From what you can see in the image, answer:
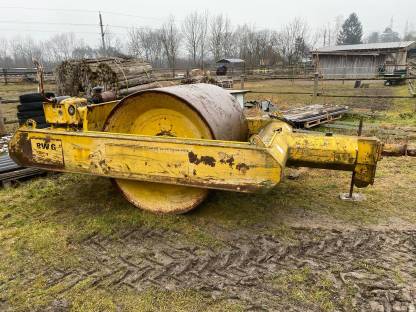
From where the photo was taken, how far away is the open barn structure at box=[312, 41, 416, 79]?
28456 millimetres

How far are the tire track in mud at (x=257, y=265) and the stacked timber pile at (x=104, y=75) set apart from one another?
735 cm

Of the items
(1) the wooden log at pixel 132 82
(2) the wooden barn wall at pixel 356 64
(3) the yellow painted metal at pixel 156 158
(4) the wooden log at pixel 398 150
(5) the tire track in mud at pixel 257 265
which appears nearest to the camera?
(5) the tire track in mud at pixel 257 265

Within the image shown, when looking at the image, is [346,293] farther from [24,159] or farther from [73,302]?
[24,159]

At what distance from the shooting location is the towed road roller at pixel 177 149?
3242 millimetres

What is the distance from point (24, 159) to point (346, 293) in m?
3.31

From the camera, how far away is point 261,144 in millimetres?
3164

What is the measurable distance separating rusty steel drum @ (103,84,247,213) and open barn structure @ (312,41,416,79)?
86.2 ft

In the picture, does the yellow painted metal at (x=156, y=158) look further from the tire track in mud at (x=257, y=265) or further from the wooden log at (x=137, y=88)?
the wooden log at (x=137, y=88)

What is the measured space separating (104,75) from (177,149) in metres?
8.00

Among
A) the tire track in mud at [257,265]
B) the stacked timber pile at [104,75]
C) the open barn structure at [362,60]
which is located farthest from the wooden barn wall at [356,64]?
the tire track in mud at [257,265]

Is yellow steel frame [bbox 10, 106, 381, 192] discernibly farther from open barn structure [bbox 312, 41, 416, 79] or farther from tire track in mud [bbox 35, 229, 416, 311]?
open barn structure [bbox 312, 41, 416, 79]

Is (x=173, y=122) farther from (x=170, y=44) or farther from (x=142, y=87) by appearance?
(x=170, y=44)

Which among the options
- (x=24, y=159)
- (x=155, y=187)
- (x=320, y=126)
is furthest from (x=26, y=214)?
(x=320, y=126)

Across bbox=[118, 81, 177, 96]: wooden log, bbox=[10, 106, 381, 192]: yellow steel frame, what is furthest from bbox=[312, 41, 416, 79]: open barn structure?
bbox=[10, 106, 381, 192]: yellow steel frame
